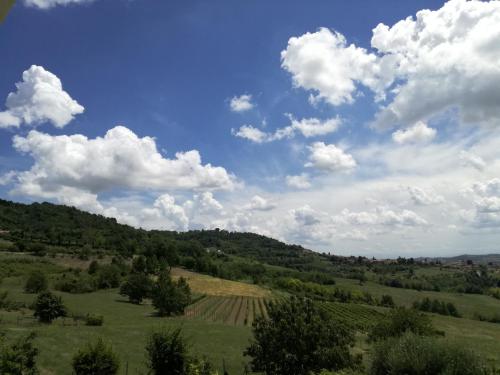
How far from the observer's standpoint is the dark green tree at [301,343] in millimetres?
36094

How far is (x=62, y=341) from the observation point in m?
49.6

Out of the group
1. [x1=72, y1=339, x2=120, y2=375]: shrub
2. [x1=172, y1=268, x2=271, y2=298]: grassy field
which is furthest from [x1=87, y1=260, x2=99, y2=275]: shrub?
[x1=72, y1=339, x2=120, y2=375]: shrub

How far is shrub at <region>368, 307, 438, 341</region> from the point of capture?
5656 cm

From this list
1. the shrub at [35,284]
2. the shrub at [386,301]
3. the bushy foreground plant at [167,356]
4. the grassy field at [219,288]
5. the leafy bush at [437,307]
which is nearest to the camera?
the bushy foreground plant at [167,356]

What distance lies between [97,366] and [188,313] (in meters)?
68.9

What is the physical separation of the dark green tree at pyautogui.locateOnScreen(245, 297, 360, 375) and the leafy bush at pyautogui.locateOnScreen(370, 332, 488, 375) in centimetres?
449

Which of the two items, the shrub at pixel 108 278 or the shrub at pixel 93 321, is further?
the shrub at pixel 108 278

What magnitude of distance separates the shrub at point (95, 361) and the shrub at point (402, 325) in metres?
36.4

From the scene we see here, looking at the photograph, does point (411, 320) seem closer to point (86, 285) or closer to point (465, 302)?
point (86, 285)

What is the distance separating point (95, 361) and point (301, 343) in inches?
688

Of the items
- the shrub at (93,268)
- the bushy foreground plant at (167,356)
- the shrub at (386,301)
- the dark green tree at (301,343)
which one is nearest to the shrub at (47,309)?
the bushy foreground plant at (167,356)

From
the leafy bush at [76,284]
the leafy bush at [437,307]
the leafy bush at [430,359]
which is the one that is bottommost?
the leafy bush at [437,307]

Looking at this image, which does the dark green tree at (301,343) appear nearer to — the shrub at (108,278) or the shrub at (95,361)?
the shrub at (95,361)

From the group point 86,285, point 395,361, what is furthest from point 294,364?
point 86,285
